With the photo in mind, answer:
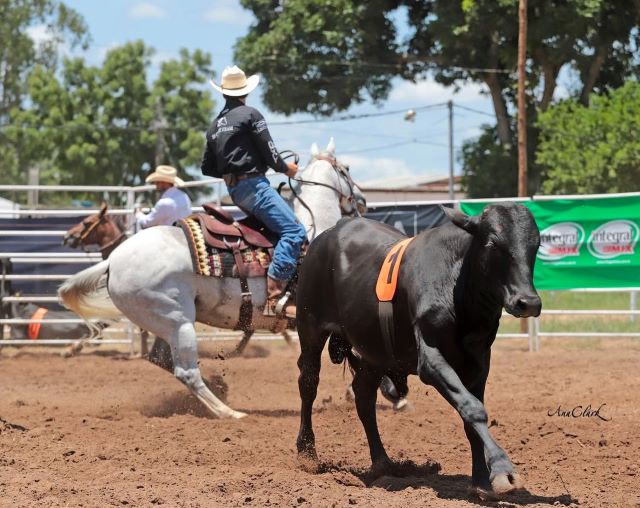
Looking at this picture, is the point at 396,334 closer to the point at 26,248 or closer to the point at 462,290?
the point at 462,290

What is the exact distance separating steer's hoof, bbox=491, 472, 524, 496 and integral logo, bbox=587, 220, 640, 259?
7734mm

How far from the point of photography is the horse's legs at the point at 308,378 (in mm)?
6059

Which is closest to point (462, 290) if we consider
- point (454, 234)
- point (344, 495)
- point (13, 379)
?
point (454, 234)

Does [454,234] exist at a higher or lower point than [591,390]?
higher

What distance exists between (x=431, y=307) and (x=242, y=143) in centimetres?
337

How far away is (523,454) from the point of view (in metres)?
6.14

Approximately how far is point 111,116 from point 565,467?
126 feet

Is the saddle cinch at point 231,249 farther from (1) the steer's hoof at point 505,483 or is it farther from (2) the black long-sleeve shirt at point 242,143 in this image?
(1) the steer's hoof at point 505,483

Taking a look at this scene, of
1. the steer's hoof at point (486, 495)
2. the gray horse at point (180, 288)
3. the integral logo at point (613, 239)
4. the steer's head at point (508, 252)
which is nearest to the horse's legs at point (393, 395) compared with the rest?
the gray horse at point (180, 288)

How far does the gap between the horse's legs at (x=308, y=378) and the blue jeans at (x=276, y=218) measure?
181cm

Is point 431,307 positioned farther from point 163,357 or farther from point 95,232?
point 95,232

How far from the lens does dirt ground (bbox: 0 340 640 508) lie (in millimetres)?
5094

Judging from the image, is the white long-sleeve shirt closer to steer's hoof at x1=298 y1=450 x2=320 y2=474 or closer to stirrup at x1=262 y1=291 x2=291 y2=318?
stirrup at x1=262 y1=291 x2=291 y2=318
